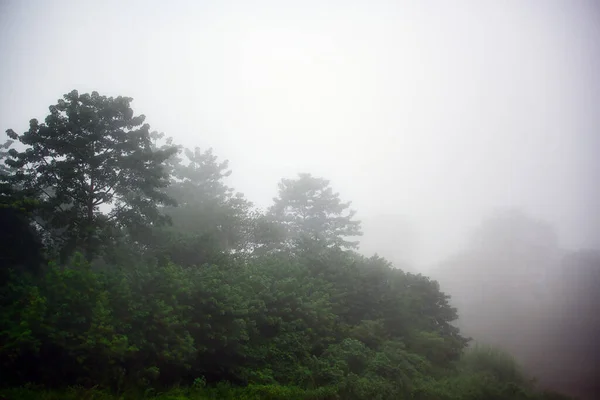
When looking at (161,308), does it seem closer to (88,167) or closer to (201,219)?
(88,167)

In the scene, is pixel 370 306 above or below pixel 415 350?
above

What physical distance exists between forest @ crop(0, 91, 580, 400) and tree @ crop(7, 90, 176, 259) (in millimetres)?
68

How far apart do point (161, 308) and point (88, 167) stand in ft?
30.8

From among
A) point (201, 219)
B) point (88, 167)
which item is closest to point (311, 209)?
point (201, 219)

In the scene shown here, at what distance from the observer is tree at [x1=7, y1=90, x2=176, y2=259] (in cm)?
1479

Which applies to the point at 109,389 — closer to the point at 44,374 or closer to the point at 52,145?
the point at 44,374

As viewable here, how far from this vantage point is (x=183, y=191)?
28.3m

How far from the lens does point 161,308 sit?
35.1 feet

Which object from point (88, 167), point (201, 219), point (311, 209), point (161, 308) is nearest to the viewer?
point (161, 308)

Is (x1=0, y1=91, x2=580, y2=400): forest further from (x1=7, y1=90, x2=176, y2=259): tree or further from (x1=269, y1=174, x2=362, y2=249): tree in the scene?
(x1=269, y1=174, x2=362, y2=249): tree

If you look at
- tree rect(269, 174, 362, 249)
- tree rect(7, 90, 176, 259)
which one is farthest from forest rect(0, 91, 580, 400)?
tree rect(269, 174, 362, 249)

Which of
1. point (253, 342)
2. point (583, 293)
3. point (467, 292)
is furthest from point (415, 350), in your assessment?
point (467, 292)

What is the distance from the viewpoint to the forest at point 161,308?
9367 mm

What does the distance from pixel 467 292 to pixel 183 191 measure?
4348 centimetres
